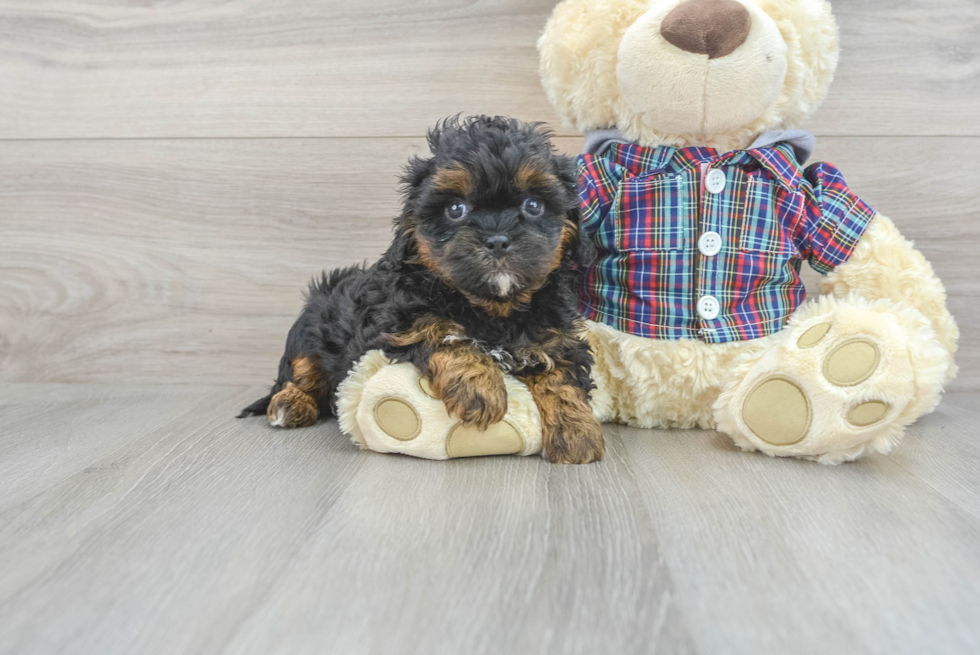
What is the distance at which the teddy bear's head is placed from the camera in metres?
1.38

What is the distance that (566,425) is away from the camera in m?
1.33

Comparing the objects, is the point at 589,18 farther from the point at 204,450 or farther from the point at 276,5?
the point at 204,450

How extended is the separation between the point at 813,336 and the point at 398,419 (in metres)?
0.79

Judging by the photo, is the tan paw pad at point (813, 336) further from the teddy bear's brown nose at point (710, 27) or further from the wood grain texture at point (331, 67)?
the wood grain texture at point (331, 67)

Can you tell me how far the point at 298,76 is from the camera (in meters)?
2.02

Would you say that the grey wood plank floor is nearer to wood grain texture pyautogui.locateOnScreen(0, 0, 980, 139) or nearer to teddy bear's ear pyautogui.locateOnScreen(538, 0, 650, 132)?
teddy bear's ear pyautogui.locateOnScreen(538, 0, 650, 132)

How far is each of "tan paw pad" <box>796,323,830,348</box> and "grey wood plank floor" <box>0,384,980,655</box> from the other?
23cm

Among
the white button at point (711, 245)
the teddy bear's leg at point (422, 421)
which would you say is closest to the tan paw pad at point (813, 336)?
the white button at point (711, 245)

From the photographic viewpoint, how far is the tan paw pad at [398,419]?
1.31 meters

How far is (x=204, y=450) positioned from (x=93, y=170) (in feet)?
3.64

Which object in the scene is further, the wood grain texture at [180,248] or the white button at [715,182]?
the wood grain texture at [180,248]

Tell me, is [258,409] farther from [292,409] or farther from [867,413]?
[867,413]

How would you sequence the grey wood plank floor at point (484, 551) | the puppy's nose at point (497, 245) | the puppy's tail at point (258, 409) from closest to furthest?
the grey wood plank floor at point (484, 551) < the puppy's nose at point (497, 245) < the puppy's tail at point (258, 409)

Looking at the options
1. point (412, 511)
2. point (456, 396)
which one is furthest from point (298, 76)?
point (412, 511)
